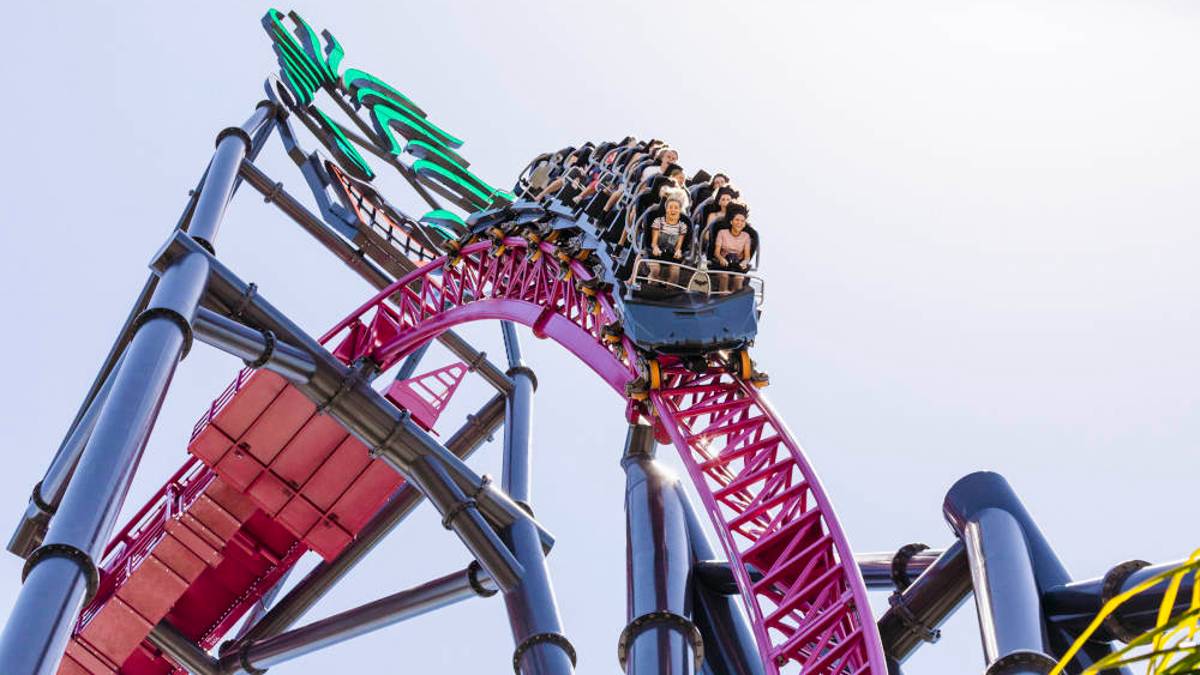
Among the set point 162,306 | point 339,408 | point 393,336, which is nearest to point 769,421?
point 339,408

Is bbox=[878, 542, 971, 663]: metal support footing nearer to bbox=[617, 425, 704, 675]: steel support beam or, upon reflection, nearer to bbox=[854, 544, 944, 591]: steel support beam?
bbox=[854, 544, 944, 591]: steel support beam

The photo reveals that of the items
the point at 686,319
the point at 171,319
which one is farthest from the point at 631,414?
the point at 171,319

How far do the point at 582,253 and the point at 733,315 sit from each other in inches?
59.0

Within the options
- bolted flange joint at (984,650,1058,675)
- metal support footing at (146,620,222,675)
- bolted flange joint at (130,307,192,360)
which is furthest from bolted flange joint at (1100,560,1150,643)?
metal support footing at (146,620,222,675)

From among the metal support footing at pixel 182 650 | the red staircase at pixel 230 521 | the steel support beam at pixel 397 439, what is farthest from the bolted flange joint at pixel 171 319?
the metal support footing at pixel 182 650

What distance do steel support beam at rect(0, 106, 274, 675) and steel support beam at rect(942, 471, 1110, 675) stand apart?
147 inches

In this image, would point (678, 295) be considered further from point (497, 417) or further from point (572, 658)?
point (497, 417)

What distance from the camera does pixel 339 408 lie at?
9125 millimetres

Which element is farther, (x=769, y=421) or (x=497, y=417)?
(x=497, y=417)

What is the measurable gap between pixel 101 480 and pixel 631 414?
314 centimetres

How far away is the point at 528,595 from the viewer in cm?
803

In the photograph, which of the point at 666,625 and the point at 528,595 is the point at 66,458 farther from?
the point at 666,625

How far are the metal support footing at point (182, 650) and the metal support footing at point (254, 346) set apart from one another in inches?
93.9

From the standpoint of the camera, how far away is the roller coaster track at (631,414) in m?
6.86
